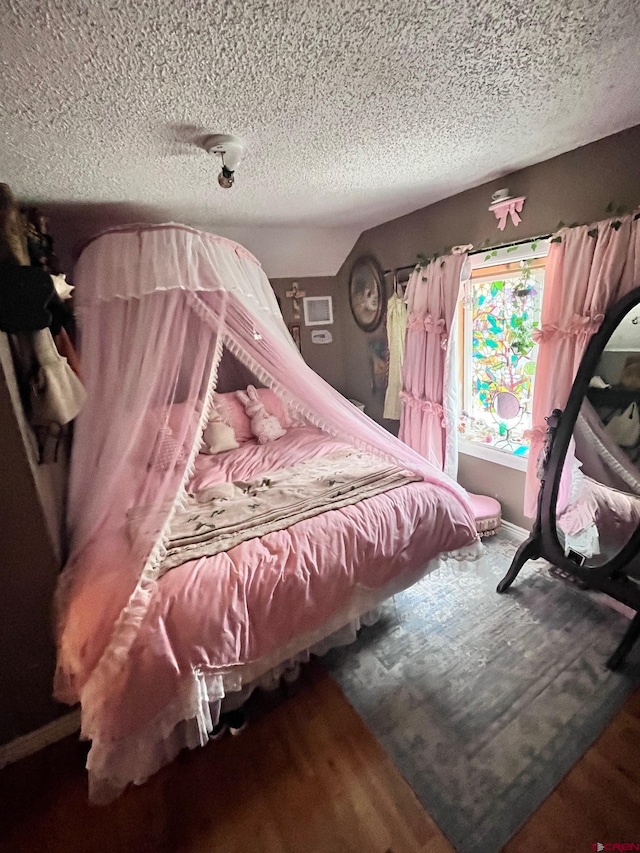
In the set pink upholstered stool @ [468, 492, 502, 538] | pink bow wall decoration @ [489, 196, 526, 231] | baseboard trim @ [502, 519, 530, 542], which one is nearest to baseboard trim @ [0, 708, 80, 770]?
pink upholstered stool @ [468, 492, 502, 538]

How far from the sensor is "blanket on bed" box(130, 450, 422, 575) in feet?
5.45

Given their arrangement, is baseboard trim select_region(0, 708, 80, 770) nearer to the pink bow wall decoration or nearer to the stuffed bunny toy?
the stuffed bunny toy

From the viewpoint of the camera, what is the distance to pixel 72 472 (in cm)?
175

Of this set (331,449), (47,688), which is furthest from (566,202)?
(47,688)

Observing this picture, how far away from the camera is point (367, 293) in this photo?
361cm

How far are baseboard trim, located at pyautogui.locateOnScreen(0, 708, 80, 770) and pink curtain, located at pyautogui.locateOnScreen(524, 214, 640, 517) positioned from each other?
2.75 meters

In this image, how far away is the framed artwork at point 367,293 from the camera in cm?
346

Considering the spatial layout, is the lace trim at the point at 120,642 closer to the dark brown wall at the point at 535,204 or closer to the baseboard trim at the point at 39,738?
the baseboard trim at the point at 39,738

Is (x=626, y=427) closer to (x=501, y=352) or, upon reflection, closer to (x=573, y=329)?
(x=573, y=329)

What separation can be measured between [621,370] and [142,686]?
248 centimetres

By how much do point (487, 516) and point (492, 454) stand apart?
0.48 m

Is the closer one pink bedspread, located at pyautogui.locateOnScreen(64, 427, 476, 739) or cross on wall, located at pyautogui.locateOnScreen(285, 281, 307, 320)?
pink bedspread, located at pyautogui.locateOnScreen(64, 427, 476, 739)

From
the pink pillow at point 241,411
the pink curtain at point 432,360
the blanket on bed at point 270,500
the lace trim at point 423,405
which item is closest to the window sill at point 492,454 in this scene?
the pink curtain at point 432,360

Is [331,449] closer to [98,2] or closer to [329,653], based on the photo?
[329,653]
